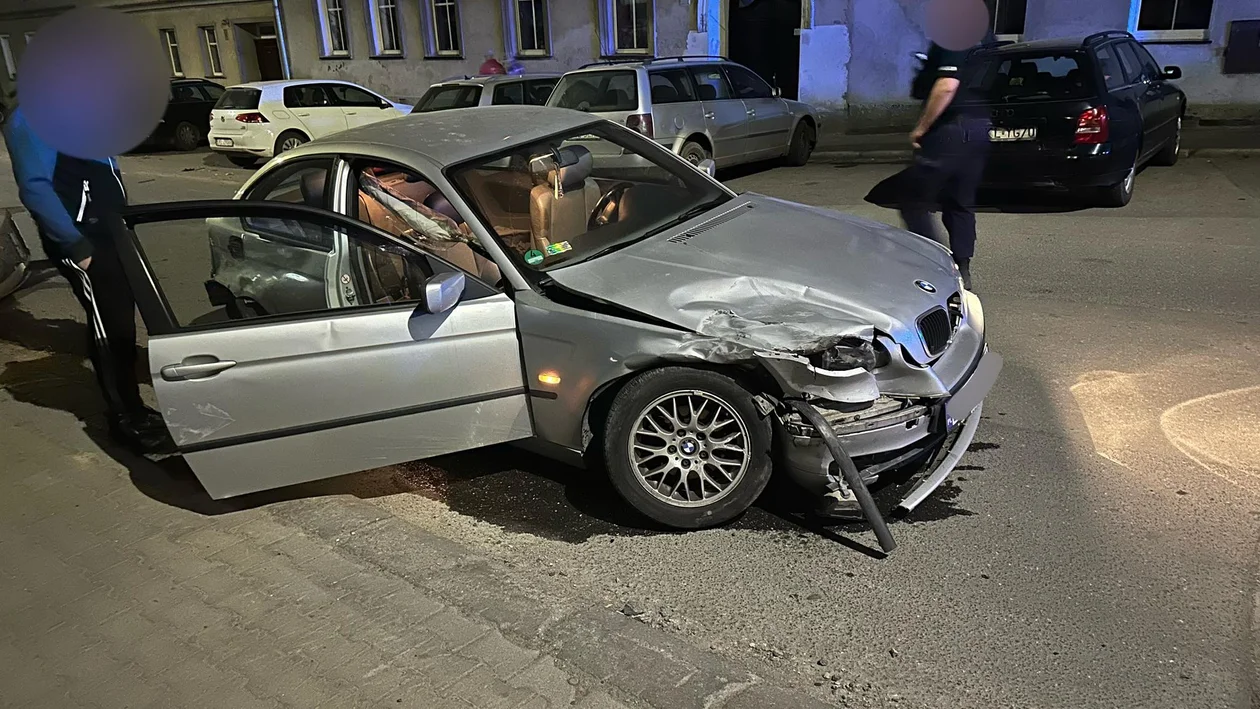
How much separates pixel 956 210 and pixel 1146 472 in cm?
Answer: 287

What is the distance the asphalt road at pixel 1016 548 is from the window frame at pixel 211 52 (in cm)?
2826

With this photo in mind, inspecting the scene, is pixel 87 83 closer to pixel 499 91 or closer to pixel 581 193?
pixel 581 193

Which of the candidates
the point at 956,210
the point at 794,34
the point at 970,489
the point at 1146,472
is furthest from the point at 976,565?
the point at 794,34

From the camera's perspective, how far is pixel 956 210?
629cm

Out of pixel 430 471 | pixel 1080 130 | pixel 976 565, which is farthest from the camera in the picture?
pixel 1080 130

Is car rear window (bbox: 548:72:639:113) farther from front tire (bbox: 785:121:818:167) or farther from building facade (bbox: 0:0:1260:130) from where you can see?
building facade (bbox: 0:0:1260:130)

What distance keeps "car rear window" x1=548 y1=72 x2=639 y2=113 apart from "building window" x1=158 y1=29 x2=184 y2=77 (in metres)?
22.9

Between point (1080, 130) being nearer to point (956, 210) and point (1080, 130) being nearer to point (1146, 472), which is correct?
point (956, 210)

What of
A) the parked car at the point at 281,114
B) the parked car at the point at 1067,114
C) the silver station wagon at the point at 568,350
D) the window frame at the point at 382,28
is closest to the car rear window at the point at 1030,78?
the parked car at the point at 1067,114

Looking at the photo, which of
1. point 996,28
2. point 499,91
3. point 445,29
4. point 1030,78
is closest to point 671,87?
point 499,91

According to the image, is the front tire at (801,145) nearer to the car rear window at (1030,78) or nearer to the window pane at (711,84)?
the window pane at (711,84)

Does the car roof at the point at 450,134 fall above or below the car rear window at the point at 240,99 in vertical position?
above

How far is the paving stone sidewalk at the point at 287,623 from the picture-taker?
9.24 feet

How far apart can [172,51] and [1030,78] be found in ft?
95.6
